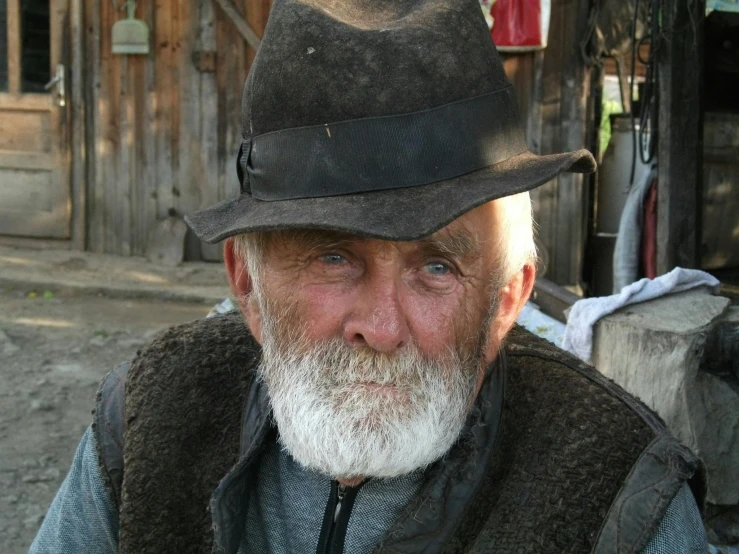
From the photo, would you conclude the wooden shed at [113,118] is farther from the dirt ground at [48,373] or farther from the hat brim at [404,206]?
the hat brim at [404,206]

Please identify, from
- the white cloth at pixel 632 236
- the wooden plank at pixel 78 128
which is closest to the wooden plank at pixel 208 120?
the wooden plank at pixel 78 128

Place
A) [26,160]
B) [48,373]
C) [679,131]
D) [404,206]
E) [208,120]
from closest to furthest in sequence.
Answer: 1. [404,206]
2. [679,131]
3. [48,373]
4. [208,120]
5. [26,160]

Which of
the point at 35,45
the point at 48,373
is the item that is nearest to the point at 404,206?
the point at 48,373

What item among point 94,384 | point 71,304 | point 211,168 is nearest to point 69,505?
point 94,384

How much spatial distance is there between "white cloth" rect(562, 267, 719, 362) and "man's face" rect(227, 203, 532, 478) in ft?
4.33

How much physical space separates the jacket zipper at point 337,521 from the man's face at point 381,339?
9 cm

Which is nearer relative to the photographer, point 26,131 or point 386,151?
point 386,151

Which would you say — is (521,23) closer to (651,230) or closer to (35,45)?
(651,230)

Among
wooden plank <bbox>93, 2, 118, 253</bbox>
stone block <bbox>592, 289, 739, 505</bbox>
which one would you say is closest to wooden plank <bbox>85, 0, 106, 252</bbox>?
wooden plank <bbox>93, 2, 118, 253</bbox>

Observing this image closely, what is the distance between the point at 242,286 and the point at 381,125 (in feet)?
1.67

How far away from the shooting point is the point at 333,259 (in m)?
1.59

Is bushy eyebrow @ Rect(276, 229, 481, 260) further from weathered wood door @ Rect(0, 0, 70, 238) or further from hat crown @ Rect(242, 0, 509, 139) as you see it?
weathered wood door @ Rect(0, 0, 70, 238)

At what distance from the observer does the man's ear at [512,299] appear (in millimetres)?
1692

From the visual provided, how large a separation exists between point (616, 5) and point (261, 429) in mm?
5327
